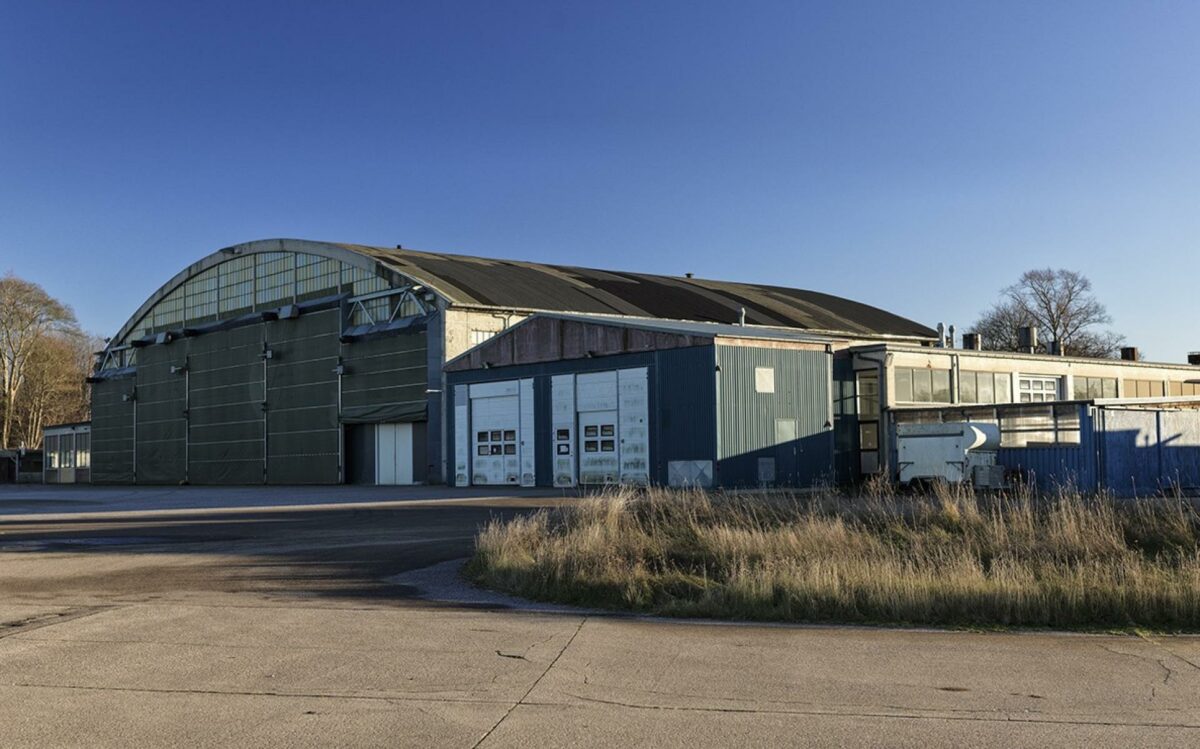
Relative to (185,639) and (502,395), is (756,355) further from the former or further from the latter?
(185,639)

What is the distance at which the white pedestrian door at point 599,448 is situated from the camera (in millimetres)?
40706

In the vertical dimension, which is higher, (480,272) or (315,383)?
(480,272)

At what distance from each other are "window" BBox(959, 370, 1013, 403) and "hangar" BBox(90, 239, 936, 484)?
490 cm

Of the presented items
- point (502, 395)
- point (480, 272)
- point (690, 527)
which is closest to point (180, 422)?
point (480, 272)

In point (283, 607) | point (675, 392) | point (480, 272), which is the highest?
point (480, 272)

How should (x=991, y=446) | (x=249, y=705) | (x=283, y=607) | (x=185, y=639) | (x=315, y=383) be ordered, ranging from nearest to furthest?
(x=249, y=705), (x=185, y=639), (x=283, y=607), (x=991, y=446), (x=315, y=383)

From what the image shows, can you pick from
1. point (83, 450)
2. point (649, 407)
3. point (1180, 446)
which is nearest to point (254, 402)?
point (83, 450)

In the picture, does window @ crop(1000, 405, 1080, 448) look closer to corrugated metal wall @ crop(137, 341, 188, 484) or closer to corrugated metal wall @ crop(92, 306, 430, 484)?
corrugated metal wall @ crop(92, 306, 430, 484)

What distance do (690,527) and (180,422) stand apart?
53739 millimetres

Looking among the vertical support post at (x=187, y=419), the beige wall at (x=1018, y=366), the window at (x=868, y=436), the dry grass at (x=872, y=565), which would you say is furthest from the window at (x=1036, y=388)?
the vertical support post at (x=187, y=419)

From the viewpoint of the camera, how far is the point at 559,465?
42531mm

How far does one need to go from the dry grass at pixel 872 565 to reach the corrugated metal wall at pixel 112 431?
5760cm

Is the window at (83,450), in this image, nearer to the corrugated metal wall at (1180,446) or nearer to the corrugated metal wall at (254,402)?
the corrugated metal wall at (254,402)

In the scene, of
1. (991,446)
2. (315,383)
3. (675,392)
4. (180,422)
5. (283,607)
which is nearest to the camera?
(283,607)
